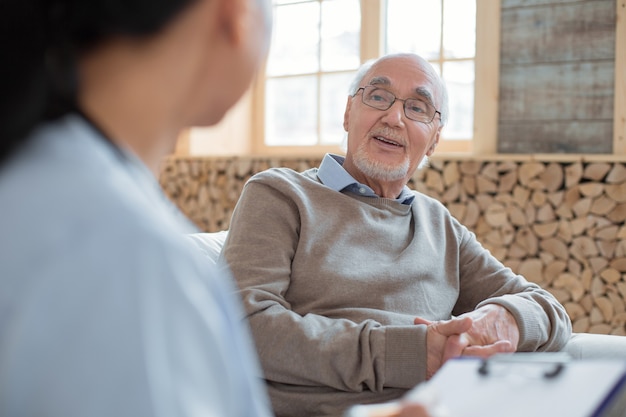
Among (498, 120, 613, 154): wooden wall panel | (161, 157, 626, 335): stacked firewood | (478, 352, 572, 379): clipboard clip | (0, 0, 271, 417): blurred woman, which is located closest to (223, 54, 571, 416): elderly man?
(478, 352, 572, 379): clipboard clip

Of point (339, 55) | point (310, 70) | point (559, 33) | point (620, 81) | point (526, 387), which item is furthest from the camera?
point (310, 70)

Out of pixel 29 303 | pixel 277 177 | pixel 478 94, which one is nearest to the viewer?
pixel 29 303

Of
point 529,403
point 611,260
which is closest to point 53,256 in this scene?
point 529,403

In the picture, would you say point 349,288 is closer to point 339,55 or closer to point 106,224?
point 106,224

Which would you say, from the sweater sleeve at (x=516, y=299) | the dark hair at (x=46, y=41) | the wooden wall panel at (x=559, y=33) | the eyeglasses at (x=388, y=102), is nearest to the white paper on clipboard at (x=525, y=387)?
the dark hair at (x=46, y=41)

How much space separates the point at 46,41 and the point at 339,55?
3.80 metres

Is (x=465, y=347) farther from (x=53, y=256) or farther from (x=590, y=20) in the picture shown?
(x=590, y=20)

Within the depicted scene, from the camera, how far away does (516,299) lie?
5.97 feet

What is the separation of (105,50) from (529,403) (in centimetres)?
58

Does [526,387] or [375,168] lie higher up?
[375,168]

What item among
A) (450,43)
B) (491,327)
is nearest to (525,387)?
(491,327)

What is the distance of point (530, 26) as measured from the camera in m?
3.46

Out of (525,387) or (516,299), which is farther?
(516,299)

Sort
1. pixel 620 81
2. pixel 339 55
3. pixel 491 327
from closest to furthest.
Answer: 1. pixel 491 327
2. pixel 620 81
3. pixel 339 55
